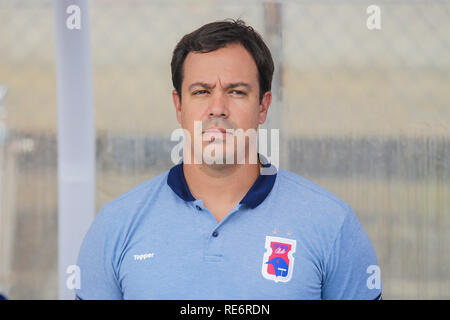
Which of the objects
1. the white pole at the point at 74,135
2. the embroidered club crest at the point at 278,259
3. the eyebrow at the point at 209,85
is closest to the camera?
the embroidered club crest at the point at 278,259

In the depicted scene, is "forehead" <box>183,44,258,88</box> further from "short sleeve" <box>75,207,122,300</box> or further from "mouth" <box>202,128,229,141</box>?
"short sleeve" <box>75,207,122,300</box>

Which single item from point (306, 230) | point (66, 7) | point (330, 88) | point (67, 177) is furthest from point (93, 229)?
point (330, 88)

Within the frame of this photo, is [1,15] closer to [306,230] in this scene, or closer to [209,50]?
[209,50]

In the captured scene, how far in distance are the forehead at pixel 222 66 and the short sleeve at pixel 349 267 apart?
437mm

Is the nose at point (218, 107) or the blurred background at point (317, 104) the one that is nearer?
the nose at point (218, 107)

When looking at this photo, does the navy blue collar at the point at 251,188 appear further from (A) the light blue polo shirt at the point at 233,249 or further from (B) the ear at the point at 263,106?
(B) the ear at the point at 263,106

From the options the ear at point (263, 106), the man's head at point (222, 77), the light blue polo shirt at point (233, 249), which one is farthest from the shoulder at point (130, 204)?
the ear at point (263, 106)

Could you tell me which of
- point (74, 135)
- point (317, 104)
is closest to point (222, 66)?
point (317, 104)

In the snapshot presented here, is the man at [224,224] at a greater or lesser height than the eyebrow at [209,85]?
lesser

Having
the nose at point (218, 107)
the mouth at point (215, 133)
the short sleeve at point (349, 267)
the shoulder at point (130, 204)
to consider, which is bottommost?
the short sleeve at point (349, 267)

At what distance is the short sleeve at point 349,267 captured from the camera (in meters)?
1.14

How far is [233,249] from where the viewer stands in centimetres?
114

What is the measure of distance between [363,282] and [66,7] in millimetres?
1220
